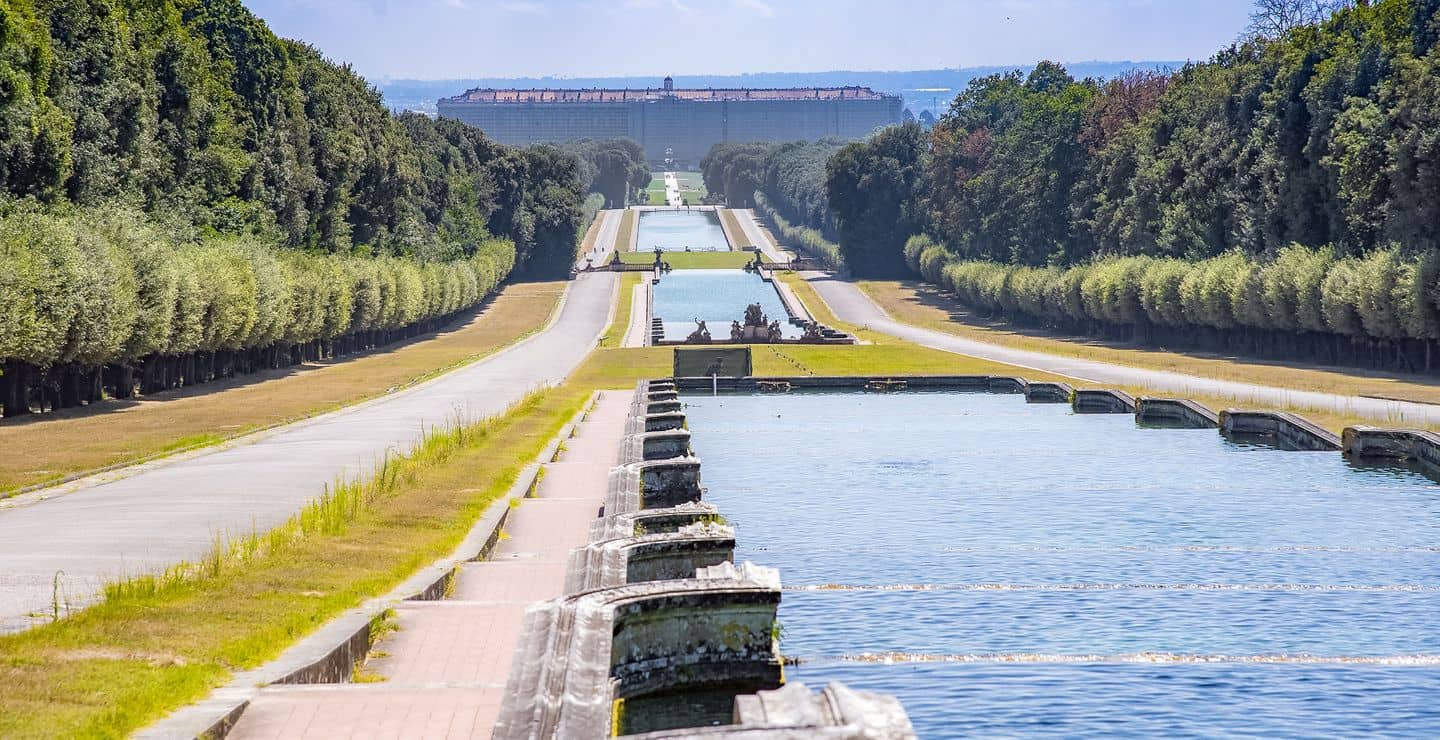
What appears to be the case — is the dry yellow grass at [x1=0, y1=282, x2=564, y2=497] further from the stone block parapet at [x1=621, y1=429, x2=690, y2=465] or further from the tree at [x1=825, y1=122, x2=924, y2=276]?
the tree at [x1=825, y1=122, x2=924, y2=276]

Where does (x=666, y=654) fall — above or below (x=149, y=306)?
below

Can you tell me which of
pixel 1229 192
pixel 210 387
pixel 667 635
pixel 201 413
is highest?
pixel 1229 192

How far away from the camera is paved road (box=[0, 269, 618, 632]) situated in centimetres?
2206

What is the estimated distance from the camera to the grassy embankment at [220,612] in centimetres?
1414

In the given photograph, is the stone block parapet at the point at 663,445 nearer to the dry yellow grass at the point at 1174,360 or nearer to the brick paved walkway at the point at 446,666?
the brick paved walkway at the point at 446,666

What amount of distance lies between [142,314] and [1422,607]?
49.9m

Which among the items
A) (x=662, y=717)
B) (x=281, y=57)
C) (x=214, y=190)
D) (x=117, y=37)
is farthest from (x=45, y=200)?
(x=662, y=717)

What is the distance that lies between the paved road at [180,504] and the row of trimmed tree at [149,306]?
28.8 feet

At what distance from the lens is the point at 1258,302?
89188 millimetres

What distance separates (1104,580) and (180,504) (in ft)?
47.5

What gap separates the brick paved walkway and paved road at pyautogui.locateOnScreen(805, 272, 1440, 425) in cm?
2973

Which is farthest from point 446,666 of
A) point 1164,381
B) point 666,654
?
point 1164,381

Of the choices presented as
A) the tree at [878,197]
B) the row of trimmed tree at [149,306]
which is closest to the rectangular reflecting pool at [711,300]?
the tree at [878,197]

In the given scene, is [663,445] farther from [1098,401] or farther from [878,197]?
[878,197]
